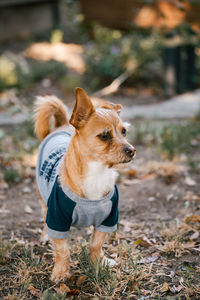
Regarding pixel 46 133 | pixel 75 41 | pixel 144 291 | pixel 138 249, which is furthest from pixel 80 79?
pixel 144 291

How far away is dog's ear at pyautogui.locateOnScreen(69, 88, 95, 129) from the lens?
8.00ft

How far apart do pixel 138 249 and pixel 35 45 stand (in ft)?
29.4

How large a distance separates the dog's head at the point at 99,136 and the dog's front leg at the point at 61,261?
2.19 ft

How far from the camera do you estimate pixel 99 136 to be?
2475 mm

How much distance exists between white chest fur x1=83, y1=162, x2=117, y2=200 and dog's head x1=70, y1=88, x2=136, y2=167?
2.7 inches

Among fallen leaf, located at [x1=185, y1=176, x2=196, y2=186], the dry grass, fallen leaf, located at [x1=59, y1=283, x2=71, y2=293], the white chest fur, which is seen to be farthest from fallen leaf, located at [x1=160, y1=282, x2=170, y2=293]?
fallen leaf, located at [x1=185, y1=176, x2=196, y2=186]

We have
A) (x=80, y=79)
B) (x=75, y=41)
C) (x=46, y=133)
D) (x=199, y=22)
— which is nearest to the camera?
(x=46, y=133)

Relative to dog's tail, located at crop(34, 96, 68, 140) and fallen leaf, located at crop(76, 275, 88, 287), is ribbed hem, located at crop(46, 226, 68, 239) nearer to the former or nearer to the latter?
fallen leaf, located at crop(76, 275, 88, 287)

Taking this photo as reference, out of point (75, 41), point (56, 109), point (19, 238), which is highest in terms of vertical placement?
point (56, 109)

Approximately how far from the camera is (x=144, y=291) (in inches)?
106

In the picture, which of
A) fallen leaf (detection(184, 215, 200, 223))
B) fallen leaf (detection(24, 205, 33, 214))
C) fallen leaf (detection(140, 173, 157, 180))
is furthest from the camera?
fallen leaf (detection(140, 173, 157, 180))

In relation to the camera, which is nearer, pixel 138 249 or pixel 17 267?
pixel 17 267

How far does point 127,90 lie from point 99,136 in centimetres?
609

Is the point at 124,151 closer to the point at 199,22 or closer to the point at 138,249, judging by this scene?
the point at 138,249
